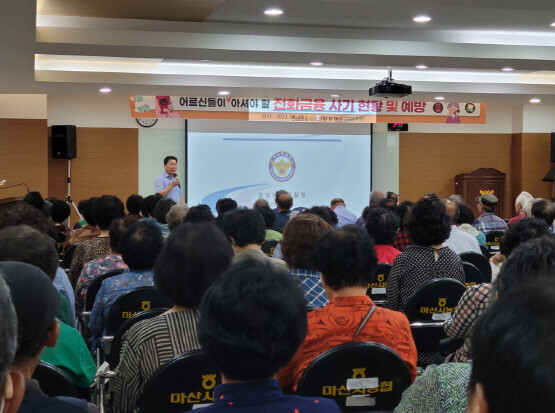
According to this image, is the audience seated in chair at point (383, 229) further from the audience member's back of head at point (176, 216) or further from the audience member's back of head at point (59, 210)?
the audience member's back of head at point (59, 210)

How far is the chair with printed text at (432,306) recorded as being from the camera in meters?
3.79

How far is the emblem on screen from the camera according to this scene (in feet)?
45.7

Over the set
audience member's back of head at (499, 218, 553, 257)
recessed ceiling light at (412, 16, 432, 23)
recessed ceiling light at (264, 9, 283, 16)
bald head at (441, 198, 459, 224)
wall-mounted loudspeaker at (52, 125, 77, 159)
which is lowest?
bald head at (441, 198, 459, 224)

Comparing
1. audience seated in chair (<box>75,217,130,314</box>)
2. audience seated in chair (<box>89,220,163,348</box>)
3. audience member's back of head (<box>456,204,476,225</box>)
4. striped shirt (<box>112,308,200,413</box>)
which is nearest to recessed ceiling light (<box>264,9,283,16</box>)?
audience member's back of head (<box>456,204,476,225</box>)

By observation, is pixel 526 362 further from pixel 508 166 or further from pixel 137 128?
pixel 508 166

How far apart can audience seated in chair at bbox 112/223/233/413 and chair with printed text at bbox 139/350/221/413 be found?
0.19m

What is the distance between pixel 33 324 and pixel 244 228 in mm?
A: 2998

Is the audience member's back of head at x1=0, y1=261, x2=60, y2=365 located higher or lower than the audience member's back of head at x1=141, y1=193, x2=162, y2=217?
higher

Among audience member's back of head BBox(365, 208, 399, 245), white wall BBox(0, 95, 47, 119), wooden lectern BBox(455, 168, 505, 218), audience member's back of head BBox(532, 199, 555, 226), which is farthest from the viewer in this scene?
wooden lectern BBox(455, 168, 505, 218)

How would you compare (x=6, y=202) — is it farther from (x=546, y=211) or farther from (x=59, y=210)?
(x=546, y=211)

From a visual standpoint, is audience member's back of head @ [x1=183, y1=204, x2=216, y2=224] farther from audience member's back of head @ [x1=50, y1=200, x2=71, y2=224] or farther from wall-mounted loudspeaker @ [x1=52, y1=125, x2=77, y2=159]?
wall-mounted loudspeaker @ [x1=52, y1=125, x2=77, y2=159]

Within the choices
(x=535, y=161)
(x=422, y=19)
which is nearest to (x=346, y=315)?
(x=422, y=19)

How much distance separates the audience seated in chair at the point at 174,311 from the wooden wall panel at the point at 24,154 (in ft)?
34.4

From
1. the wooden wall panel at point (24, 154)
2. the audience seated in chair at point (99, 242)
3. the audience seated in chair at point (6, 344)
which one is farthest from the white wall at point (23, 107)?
the audience seated in chair at point (6, 344)
